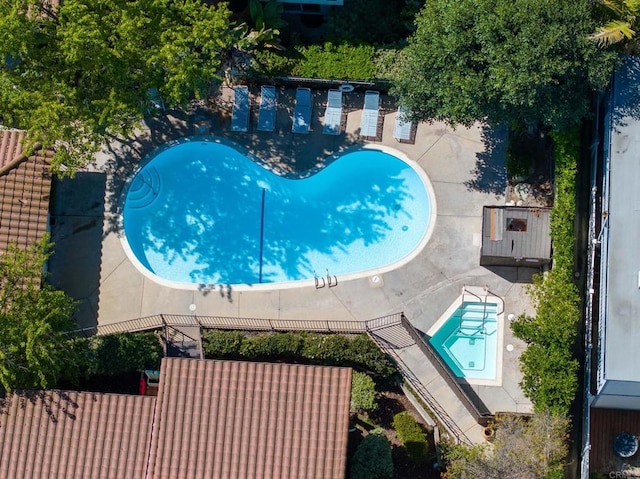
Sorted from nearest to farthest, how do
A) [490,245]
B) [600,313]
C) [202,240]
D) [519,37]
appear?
[519,37] → [600,313] → [490,245] → [202,240]

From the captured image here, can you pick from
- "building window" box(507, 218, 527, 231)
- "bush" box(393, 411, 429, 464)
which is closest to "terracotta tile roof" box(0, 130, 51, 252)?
"bush" box(393, 411, 429, 464)

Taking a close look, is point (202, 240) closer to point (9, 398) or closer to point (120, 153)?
point (120, 153)

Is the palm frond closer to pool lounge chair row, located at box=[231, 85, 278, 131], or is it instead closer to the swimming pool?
the swimming pool

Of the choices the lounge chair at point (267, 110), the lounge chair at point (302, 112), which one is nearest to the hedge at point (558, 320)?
the lounge chair at point (302, 112)

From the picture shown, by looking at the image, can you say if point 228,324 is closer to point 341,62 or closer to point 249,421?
point 249,421

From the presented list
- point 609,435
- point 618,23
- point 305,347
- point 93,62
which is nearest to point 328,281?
point 305,347

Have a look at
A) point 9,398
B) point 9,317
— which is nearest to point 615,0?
point 9,317
